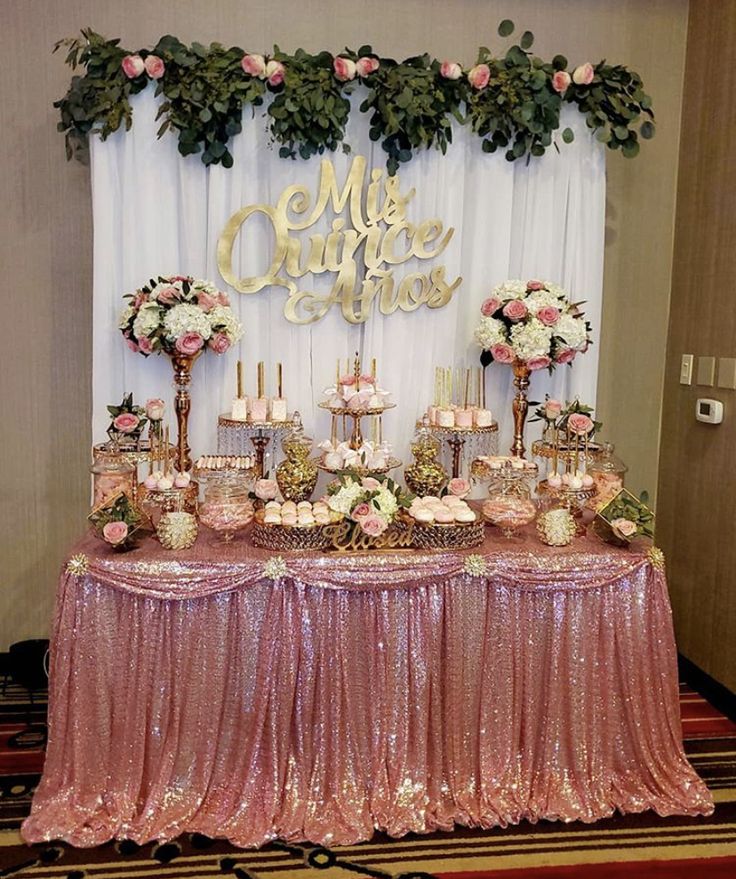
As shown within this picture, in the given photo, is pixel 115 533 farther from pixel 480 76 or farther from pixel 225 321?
pixel 480 76

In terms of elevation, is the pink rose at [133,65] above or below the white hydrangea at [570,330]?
above

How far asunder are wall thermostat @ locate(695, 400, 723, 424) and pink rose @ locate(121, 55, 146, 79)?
100 inches

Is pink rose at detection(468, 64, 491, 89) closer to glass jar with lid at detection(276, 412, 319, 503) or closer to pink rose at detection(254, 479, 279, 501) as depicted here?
glass jar with lid at detection(276, 412, 319, 503)

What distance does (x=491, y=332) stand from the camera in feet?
9.41

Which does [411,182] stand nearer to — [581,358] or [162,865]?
[581,358]

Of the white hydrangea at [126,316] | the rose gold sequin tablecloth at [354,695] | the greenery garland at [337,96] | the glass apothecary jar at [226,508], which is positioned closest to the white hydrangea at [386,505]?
the rose gold sequin tablecloth at [354,695]

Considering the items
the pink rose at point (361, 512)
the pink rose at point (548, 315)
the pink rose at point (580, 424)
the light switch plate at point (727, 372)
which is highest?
the pink rose at point (548, 315)

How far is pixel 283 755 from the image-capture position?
233cm

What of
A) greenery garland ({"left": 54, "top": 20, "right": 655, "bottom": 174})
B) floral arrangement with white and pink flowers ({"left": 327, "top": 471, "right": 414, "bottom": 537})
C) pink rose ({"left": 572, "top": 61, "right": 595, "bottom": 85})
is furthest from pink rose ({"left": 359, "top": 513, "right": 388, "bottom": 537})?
pink rose ({"left": 572, "top": 61, "right": 595, "bottom": 85})

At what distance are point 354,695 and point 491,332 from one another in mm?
1393

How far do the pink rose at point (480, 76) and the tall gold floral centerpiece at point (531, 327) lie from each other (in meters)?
0.74

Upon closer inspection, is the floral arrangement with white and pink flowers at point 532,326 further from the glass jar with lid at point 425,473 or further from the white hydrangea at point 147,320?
the white hydrangea at point 147,320

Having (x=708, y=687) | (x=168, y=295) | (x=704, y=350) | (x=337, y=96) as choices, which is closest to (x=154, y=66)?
(x=337, y=96)

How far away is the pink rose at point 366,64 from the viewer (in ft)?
9.10
